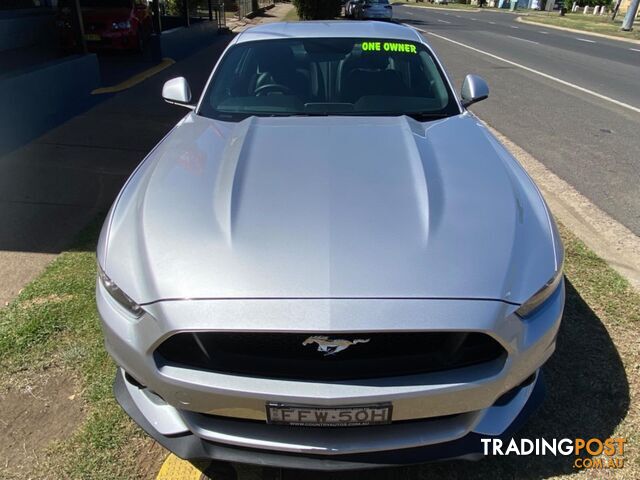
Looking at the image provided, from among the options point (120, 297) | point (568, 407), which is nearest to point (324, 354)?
point (120, 297)

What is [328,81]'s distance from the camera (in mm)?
3576

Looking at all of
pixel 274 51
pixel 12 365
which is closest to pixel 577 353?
pixel 274 51

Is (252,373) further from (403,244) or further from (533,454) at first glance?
(533,454)

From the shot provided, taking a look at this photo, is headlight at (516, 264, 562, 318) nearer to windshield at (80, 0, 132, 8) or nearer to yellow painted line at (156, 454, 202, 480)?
yellow painted line at (156, 454, 202, 480)

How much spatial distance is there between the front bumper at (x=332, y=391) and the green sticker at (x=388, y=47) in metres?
2.36

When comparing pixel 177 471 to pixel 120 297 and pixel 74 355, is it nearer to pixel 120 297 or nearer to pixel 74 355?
pixel 120 297

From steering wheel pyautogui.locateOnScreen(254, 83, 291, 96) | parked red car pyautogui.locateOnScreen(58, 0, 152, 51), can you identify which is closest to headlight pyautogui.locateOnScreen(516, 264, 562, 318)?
steering wheel pyautogui.locateOnScreen(254, 83, 291, 96)

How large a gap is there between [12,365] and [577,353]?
297 centimetres

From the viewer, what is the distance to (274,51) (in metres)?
3.72

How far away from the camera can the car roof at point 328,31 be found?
3.86 meters

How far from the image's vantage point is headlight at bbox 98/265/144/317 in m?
1.95

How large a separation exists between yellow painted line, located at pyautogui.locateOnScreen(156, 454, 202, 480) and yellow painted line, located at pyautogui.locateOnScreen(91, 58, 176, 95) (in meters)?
7.28

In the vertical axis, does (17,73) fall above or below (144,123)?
above

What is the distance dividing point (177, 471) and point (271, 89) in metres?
2.38
